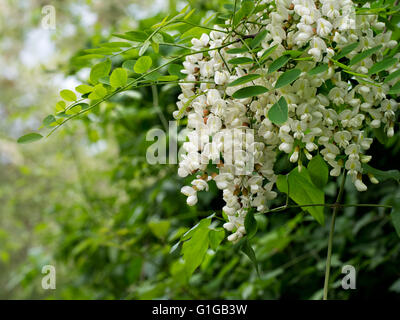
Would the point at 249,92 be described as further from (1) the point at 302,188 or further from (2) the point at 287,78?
(1) the point at 302,188

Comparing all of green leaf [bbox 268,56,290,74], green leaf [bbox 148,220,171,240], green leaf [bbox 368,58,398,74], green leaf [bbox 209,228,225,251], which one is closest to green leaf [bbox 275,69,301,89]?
green leaf [bbox 268,56,290,74]

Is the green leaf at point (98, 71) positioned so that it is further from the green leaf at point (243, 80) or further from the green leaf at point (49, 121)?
the green leaf at point (243, 80)

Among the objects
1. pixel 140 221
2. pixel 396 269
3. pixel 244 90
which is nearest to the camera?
pixel 244 90

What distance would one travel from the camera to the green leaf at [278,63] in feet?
1.42

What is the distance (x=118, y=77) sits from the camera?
50 centimetres

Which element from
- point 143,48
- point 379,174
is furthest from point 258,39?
point 379,174

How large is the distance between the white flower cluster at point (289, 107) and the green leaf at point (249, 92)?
2 centimetres

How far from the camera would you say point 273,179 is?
48cm

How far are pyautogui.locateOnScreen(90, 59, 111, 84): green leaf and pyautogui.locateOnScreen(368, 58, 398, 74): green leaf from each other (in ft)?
1.06

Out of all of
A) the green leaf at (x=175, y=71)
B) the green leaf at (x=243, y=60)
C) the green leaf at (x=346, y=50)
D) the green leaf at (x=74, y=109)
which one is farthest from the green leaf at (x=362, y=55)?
the green leaf at (x=74, y=109)

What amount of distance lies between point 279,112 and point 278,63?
0.05m
